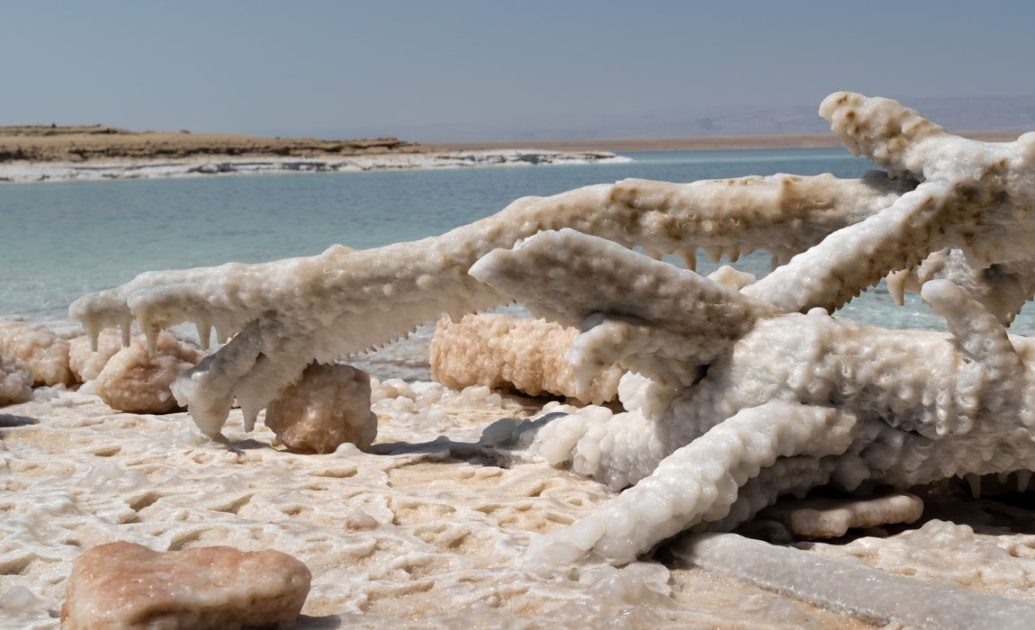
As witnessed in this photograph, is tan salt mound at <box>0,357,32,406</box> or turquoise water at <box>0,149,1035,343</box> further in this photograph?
turquoise water at <box>0,149,1035,343</box>

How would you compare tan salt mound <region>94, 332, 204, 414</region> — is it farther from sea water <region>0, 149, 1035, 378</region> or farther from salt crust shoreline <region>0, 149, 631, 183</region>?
salt crust shoreline <region>0, 149, 631, 183</region>

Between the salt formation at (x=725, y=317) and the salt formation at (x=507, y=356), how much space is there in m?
1.46

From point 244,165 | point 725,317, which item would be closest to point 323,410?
point 725,317

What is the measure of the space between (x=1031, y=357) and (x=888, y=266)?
0.63 m

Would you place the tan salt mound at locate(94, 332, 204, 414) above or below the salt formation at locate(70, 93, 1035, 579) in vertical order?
below

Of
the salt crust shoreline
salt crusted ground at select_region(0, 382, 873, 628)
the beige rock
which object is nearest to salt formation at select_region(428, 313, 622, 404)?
salt crusted ground at select_region(0, 382, 873, 628)

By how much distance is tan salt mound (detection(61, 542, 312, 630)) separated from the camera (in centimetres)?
207

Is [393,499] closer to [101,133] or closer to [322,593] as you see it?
[322,593]

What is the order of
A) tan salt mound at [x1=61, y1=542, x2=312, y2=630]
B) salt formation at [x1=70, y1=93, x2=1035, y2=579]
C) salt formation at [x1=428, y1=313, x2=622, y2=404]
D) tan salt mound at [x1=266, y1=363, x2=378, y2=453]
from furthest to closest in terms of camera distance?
1. salt formation at [x1=428, y1=313, x2=622, y2=404]
2. tan salt mound at [x1=266, y1=363, x2=378, y2=453]
3. salt formation at [x1=70, y1=93, x2=1035, y2=579]
4. tan salt mound at [x1=61, y1=542, x2=312, y2=630]

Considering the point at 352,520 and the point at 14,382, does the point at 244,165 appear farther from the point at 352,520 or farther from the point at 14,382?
the point at 352,520

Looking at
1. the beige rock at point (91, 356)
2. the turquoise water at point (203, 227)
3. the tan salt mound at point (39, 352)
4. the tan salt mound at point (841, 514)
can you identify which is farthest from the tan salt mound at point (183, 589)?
the turquoise water at point (203, 227)

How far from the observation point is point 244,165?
58.5 m

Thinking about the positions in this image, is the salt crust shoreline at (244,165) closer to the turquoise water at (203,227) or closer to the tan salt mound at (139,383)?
the turquoise water at (203,227)

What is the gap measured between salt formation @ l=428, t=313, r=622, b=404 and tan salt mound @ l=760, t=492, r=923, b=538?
2098 millimetres
